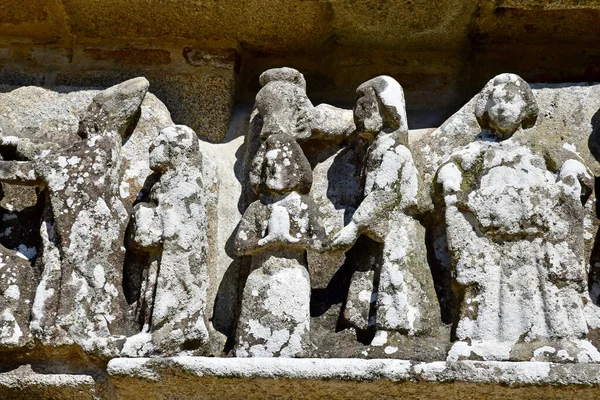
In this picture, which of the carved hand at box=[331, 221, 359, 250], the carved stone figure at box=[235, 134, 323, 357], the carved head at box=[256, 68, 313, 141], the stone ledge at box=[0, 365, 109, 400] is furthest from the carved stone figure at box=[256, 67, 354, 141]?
the stone ledge at box=[0, 365, 109, 400]

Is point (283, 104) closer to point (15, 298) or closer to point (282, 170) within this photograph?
point (282, 170)

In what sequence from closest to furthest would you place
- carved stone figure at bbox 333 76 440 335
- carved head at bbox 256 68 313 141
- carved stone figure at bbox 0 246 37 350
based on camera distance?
carved stone figure at bbox 333 76 440 335, carved stone figure at bbox 0 246 37 350, carved head at bbox 256 68 313 141

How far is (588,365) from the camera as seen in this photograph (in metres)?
3.56

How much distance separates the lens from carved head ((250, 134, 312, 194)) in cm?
400

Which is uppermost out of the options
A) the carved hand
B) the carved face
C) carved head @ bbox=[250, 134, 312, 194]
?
the carved face

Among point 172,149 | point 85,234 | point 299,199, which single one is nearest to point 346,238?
point 299,199

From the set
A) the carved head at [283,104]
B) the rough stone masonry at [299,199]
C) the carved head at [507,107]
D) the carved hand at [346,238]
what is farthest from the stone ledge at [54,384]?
the carved head at [507,107]

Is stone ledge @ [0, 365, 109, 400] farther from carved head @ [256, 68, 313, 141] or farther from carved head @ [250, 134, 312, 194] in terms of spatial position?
carved head @ [256, 68, 313, 141]

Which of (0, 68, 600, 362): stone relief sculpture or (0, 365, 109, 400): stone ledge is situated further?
(0, 365, 109, 400): stone ledge

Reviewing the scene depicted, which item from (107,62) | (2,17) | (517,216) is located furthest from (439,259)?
(2,17)

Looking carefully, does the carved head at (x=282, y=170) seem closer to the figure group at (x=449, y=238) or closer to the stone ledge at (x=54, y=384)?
the figure group at (x=449, y=238)

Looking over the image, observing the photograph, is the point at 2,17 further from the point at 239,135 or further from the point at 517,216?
the point at 517,216

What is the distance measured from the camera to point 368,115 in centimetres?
411

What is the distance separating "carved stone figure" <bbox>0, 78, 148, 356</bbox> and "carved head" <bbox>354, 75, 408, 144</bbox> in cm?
87
